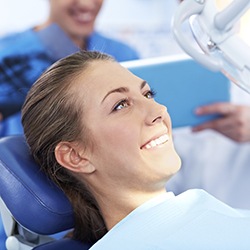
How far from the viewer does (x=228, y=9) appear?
35.7 inches

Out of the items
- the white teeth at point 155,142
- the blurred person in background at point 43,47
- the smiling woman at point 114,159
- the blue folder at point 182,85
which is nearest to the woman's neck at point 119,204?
the smiling woman at point 114,159

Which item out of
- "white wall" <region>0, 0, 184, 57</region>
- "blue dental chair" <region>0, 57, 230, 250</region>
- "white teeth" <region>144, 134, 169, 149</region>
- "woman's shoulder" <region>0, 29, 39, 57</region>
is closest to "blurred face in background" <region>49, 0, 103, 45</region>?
"woman's shoulder" <region>0, 29, 39, 57</region>

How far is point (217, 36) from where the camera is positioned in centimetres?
95

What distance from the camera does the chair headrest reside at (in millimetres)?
1214

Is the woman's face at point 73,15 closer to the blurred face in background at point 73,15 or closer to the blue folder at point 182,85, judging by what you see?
the blurred face in background at point 73,15

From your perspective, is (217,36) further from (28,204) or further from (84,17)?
(84,17)

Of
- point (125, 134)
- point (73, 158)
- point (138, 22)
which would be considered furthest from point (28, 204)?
point (138, 22)

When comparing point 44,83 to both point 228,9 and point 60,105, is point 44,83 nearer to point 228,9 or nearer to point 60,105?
point 60,105

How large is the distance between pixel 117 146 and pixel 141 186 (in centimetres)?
10

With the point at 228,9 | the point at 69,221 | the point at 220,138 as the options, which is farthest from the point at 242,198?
the point at 228,9

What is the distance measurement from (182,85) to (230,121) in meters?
0.36

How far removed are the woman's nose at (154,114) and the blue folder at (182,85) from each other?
18.8 inches

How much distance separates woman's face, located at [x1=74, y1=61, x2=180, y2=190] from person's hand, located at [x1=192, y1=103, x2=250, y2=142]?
30.7 inches

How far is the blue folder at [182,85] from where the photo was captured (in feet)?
5.75
